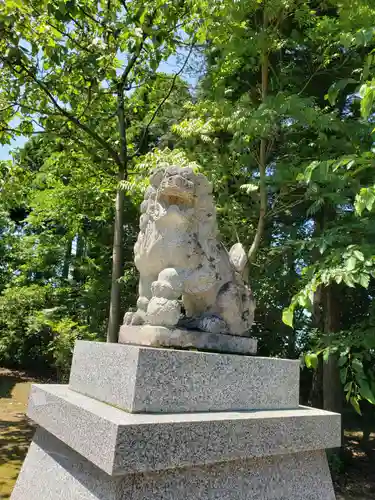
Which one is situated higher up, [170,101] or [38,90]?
[170,101]

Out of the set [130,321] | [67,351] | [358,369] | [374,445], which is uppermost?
[130,321]

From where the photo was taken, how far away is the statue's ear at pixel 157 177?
2.70m

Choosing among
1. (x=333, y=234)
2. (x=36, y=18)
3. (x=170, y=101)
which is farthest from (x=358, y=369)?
(x=170, y=101)

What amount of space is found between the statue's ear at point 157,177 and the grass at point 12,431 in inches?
129

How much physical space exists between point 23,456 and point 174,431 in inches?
160

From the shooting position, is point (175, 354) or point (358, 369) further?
point (358, 369)

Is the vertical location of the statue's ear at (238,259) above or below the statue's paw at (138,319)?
above

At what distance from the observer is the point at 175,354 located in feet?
6.83

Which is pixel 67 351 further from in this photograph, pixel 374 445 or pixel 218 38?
pixel 218 38

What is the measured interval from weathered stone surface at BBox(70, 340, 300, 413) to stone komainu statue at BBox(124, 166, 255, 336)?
314mm

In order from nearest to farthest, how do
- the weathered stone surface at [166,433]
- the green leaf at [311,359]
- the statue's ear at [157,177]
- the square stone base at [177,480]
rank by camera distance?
the weathered stone surface at [166,433] < the square stone base at [177,480] < the statue's ear at [157,177] < the green leaf at [311,359]

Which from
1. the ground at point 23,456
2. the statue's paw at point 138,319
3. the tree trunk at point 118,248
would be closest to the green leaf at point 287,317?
the statue's paw at point 138,319

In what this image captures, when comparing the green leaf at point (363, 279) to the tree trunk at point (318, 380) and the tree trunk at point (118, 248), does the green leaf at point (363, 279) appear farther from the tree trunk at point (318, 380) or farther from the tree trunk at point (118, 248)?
the tree trunk at point (118, 248)

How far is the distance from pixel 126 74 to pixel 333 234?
15.5 feet
